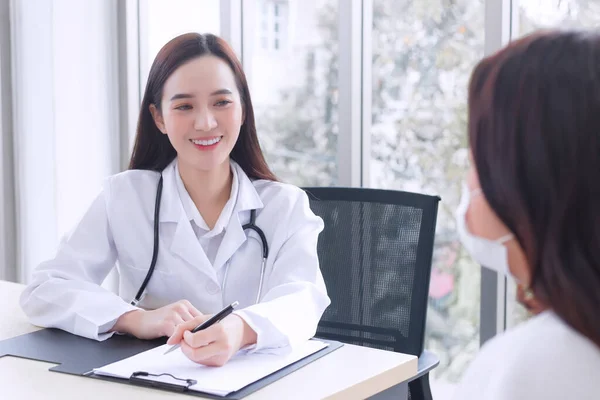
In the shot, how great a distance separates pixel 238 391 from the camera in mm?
1177

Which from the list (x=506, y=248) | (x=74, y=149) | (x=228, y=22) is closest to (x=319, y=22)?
(x=228, y=22)

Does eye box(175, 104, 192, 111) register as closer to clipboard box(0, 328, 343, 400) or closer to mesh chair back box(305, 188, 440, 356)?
mesh chair back box(305, 188, 440, 356)

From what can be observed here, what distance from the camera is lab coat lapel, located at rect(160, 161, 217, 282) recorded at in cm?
171

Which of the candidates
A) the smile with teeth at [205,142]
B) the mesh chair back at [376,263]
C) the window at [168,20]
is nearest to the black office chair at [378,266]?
the mesh chair back at [376,263]

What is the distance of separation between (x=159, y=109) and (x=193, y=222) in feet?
0.91

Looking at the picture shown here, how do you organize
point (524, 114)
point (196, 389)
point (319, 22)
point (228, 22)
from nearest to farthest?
point (524, 114) → point (196, 389) → point (319, 22) → point (228, 22)

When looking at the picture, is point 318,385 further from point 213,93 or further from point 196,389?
point 213,93

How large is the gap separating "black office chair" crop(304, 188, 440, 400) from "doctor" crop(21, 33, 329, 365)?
0.36 feet

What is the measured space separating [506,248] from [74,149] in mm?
2511

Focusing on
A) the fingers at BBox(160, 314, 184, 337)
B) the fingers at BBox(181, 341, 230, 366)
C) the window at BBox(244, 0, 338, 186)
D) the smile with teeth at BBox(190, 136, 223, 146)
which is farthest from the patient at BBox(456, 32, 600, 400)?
the window at BBox(244, 0, 338, 186)

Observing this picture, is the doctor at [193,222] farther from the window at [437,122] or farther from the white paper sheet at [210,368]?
the window at [437,122]

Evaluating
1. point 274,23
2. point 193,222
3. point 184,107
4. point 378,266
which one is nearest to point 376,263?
point 378,266

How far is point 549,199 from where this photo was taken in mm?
721

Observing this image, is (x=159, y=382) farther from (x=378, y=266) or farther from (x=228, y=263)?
(x=378, y=266)
